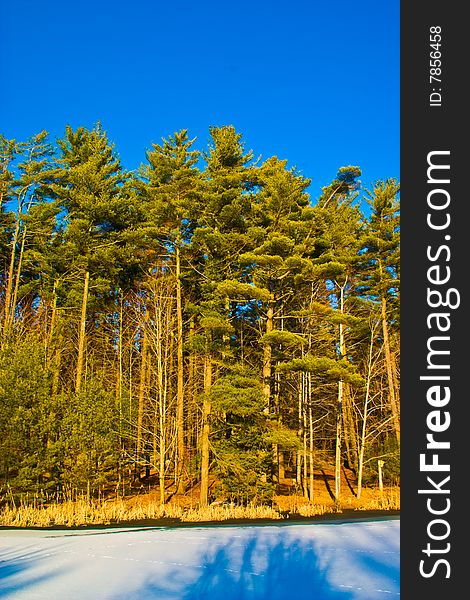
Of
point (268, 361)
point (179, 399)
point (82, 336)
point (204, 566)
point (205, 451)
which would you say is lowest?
point (204, 566)

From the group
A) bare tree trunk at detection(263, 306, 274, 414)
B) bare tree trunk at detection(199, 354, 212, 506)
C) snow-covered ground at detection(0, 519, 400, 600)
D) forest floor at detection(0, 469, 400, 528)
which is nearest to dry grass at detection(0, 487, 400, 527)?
forest floor at detection(0, 469, 400, 528)

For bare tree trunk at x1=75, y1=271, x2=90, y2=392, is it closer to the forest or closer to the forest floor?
the forest

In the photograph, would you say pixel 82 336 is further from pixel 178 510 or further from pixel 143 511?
pixel 178 510

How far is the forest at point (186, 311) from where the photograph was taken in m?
14.3

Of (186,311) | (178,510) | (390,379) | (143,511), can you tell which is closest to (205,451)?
(178,510)

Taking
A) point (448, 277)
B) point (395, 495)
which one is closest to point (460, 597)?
point (448, 277)

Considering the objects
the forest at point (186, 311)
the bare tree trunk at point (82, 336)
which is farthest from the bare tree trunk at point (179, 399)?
the bare tree trunk at point (82, 336)

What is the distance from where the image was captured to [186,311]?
20.4m

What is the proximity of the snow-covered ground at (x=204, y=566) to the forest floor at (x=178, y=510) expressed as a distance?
182 inches

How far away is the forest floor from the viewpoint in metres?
12.3

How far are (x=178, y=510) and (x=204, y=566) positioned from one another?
926cm

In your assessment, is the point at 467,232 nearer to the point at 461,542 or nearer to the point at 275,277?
the point at 461,542

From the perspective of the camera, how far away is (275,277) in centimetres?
1741

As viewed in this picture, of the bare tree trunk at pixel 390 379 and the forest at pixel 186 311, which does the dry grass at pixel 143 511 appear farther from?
the bare tree trunk at pixel 390 379
